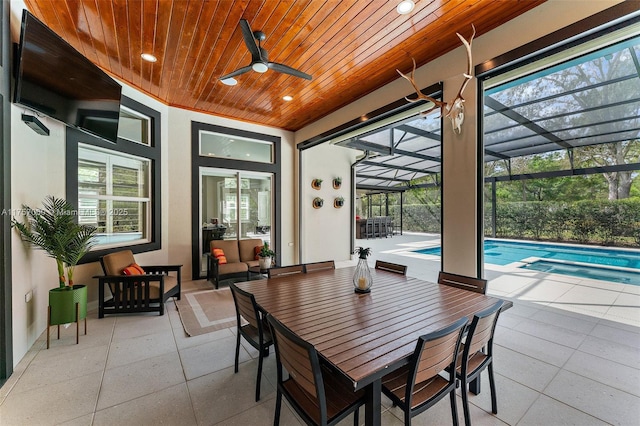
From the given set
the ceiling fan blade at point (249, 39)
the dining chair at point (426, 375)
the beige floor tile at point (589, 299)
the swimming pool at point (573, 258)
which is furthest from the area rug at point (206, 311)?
the beige floor tile at point (589, 299)

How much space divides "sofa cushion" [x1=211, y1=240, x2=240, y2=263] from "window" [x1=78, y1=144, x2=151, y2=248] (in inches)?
46.5

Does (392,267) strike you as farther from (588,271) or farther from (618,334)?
(588,271)

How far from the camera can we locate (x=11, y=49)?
230 cm

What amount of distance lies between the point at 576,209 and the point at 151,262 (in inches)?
267

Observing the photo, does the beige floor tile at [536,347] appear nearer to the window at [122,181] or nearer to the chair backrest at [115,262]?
the chair backrest at [115,262]

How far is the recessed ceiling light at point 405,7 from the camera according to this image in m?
2.28

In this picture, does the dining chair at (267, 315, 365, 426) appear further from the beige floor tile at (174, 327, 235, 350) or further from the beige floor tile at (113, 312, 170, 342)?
the beige floor tile at (113, 312, 170, 342)

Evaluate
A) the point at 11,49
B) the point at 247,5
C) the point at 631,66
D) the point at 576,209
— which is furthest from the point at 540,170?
the point at 11,49

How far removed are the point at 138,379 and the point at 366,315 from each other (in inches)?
79.3

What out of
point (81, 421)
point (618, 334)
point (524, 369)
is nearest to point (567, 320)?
point (618, 334)

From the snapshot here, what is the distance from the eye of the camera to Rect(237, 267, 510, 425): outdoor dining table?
120cm

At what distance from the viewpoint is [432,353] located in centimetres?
126

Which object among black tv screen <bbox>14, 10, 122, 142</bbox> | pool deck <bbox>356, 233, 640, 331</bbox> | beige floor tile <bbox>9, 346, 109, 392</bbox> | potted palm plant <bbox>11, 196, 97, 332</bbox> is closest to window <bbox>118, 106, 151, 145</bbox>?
black tv screen <bbox>14, 10, 122, 142</bbox>

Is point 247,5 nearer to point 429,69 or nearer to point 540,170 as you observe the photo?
point 429,69
